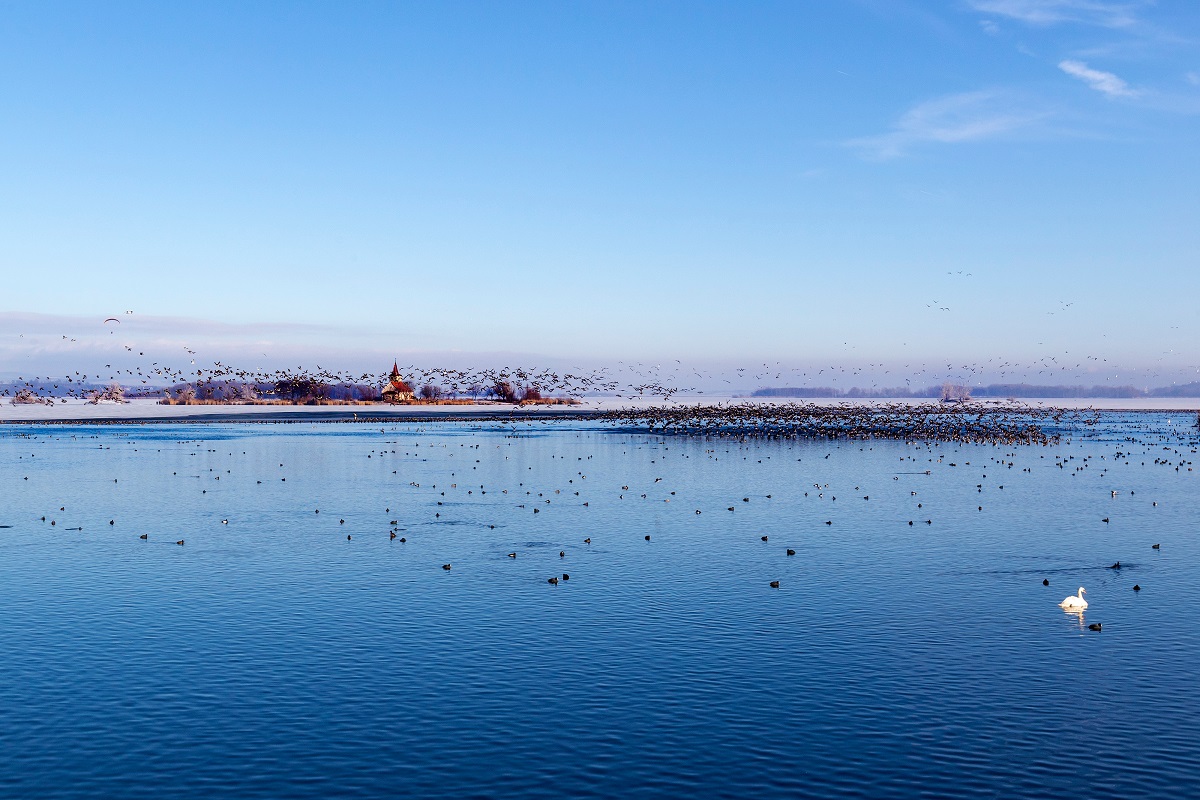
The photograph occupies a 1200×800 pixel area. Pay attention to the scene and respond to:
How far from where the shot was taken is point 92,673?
23.0m

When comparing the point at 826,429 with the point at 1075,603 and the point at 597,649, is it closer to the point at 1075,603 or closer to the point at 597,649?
the point at 1075,603

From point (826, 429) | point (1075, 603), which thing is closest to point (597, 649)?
point (1075, 603)

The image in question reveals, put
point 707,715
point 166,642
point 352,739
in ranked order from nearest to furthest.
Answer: point 352,739 → point 707,715 → point 166,642

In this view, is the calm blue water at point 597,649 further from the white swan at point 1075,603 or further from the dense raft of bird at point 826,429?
the dense raft of bird at point 826,429

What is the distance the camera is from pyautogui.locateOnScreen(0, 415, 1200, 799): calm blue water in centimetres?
1750

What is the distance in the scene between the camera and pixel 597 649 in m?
25.2

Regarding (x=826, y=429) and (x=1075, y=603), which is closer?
(x=1075, y=603)

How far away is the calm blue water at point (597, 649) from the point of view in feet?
57.4

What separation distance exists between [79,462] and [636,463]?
158ft

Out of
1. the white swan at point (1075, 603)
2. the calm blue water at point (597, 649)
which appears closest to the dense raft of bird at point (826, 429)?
the calm blue water at point (597, 649)

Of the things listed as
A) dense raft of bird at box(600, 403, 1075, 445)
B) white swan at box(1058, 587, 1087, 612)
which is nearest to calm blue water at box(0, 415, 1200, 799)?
white swan at box(1058, 587, 1087, 612)

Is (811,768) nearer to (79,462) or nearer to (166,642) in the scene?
(166,642)

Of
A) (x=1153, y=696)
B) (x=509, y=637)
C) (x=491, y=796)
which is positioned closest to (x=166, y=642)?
(x=509, y=637)

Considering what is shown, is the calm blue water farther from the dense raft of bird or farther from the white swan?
the dense raft of bird
